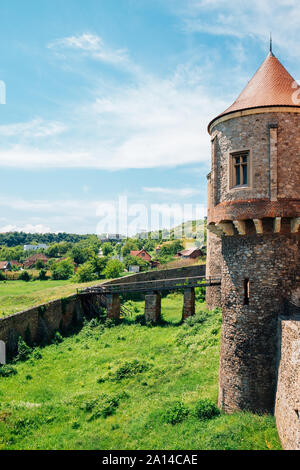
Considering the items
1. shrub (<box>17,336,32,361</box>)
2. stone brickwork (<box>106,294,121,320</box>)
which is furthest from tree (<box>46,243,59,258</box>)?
shrub (<box>17,336,32,361</box>)

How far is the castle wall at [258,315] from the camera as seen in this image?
11.3 m

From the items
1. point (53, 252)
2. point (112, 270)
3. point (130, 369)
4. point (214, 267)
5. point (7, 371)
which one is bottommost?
point (7, 371)

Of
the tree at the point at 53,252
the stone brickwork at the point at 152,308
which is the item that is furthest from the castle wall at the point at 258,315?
the tree at the point at 53,252

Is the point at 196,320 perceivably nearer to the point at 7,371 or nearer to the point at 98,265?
the point at 7,371

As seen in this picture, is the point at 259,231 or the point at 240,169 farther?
the point at 240,169

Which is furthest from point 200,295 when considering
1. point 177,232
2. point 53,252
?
point 53,252

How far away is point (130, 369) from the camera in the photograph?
17734mm

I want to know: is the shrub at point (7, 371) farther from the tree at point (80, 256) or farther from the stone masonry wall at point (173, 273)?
the tree at point (80, 256)

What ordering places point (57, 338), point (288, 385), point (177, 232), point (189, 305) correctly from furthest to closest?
point (177, 232)
point (189, 305)
point (57, 338)
point (288, 385)

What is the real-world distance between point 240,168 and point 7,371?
15.9 meters

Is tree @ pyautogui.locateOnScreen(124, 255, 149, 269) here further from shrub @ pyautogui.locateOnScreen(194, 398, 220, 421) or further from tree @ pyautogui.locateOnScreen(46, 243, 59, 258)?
shrub @ pyautogui.locateOnScreen(194, 398, 220, 421)

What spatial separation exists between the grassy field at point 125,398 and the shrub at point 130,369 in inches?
2.0
